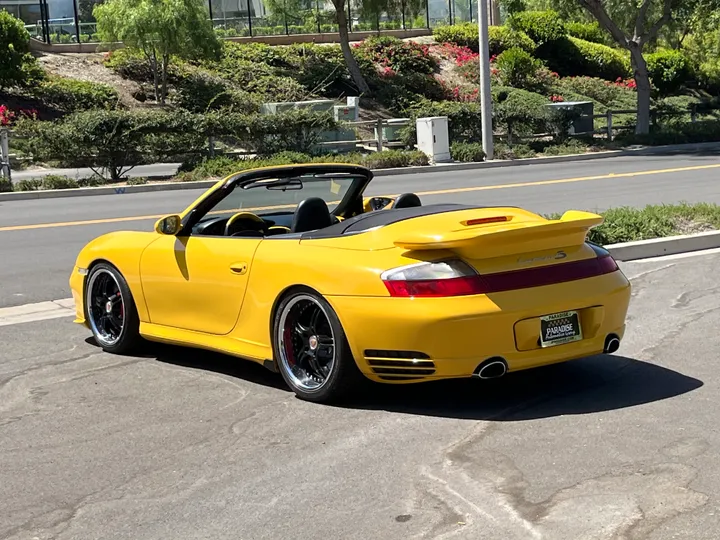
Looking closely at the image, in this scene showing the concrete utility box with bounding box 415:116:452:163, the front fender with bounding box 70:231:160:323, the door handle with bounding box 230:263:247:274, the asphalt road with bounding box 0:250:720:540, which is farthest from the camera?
the concrete utility box with bounding box 415:116:452:163

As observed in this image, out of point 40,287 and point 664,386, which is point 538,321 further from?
point 40,287

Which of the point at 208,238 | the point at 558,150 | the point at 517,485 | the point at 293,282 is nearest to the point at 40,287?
the point at 208,238

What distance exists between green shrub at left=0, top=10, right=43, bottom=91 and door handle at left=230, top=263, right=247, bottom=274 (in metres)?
32.3

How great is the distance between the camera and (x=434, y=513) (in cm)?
447

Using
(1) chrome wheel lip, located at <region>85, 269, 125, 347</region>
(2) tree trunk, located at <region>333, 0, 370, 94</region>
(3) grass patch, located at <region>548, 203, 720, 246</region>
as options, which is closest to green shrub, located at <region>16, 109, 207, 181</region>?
(3) grass patch, located at <region>548, 203, 720, 246</region>

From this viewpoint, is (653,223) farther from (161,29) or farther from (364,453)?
(161,29)

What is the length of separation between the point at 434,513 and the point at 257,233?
10.2 ft

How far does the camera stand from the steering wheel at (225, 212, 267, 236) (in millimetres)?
7250

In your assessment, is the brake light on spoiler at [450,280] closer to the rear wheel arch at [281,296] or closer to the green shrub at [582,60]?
the rear wheel arch at [281,296]

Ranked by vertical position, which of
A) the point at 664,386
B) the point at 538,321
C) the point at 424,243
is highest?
the point at 424,243

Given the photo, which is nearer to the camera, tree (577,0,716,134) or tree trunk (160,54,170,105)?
tree (577,0,716,134)

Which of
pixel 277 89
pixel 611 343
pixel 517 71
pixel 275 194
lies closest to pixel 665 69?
pixel 517 71

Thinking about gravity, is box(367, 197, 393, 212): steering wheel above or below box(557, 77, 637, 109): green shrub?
below

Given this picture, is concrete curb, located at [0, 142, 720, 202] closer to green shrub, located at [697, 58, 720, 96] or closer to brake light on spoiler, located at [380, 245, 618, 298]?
brake light on spoiler, located at [380, 245, 618, 298]
